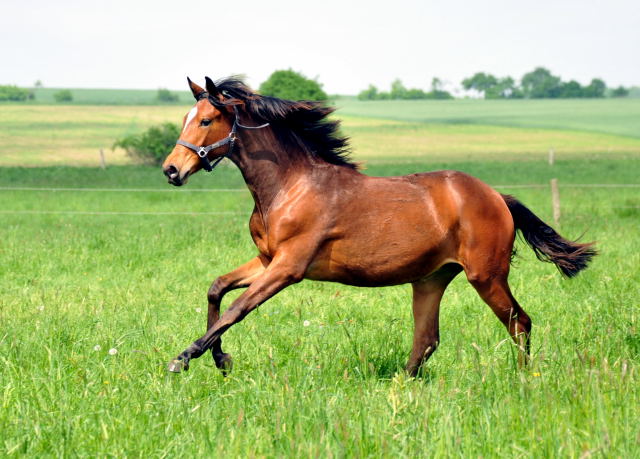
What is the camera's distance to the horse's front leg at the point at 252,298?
488cm

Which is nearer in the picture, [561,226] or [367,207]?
[367,207]

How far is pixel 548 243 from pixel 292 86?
204 feet

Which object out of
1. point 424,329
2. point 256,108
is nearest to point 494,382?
point 424,329

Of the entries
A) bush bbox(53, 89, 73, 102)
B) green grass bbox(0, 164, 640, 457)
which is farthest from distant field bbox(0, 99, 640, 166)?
green grass bbox(0, 164, 640, 457)

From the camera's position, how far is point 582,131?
66.6 m

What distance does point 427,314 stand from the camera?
19.0 feet

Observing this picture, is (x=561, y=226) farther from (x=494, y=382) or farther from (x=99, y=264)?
(x=494, y=382)

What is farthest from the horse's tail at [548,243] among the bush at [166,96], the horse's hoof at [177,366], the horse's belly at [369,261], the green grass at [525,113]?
the bush at [166,96]

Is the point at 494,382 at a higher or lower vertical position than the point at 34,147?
higher

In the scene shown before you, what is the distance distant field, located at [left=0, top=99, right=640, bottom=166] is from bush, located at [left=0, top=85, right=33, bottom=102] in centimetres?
1124

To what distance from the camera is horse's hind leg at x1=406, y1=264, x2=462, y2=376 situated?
570 centimetres

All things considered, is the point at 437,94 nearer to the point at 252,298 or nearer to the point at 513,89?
the point at 513,89

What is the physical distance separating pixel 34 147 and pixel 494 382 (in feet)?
176

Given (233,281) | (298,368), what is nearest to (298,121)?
(233,281)
